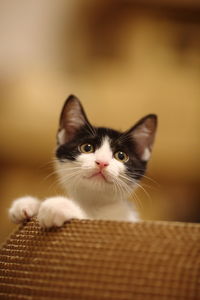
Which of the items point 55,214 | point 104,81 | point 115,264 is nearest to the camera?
point 115,264

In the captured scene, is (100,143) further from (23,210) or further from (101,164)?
(23,210)

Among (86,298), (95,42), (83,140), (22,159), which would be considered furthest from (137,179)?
(95,42)

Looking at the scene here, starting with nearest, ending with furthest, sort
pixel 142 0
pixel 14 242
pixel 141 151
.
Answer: pixel 14 242
pixel 141 151
pixel 142 0

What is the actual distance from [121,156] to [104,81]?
156cm

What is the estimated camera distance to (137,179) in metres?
1.47

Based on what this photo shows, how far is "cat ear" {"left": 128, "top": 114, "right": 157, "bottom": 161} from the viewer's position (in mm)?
1507

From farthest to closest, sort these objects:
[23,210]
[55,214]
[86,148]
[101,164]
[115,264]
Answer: [86,148], [101,164], [23,210], [55,214], [115,264]

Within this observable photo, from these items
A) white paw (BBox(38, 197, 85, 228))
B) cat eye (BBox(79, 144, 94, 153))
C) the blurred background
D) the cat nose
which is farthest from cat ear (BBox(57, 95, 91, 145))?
the blurred background

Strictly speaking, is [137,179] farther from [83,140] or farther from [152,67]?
[152,67]

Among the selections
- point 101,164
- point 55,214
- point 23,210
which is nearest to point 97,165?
point 101,164

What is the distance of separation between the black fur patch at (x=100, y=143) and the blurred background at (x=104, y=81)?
1.26 m

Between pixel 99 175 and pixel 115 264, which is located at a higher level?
pixel 99 175

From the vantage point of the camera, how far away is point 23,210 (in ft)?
3.76

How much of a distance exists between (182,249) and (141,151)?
0.78 m
